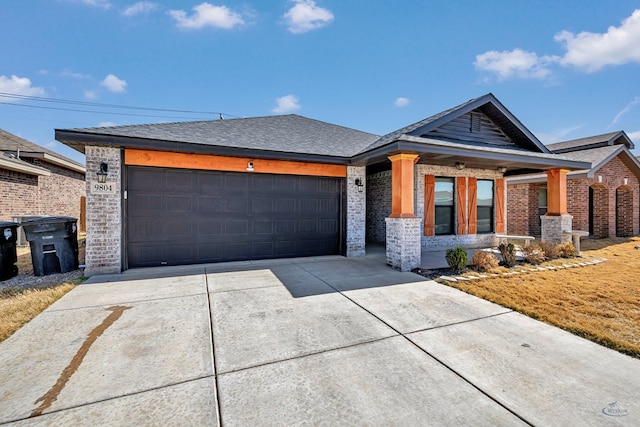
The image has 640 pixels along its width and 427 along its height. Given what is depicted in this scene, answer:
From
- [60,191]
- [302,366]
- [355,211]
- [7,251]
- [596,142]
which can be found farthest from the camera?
[596,142]

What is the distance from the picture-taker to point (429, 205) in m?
9.66

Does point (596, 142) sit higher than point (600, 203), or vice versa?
point (596, 142)

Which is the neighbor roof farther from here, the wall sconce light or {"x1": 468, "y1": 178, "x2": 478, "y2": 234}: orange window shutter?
the wall sconce light

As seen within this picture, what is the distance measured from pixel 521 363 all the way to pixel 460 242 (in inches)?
318

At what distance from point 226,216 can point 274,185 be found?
62.5 inches

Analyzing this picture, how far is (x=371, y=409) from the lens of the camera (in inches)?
83.9

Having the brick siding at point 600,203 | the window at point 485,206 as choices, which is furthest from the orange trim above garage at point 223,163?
the brick siding at point 600,203

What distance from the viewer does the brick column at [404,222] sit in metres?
6.67

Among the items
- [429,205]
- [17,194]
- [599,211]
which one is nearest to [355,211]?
[429,205]

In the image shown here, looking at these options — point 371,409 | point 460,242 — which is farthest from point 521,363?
point 460,242

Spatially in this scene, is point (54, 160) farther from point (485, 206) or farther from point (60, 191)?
point (485, 206)

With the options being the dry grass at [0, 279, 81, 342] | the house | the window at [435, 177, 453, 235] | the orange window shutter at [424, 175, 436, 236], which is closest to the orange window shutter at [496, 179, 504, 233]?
the house

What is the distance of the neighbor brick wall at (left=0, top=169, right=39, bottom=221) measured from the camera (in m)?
10.4

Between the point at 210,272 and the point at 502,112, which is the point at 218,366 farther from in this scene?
the point at 502,112
